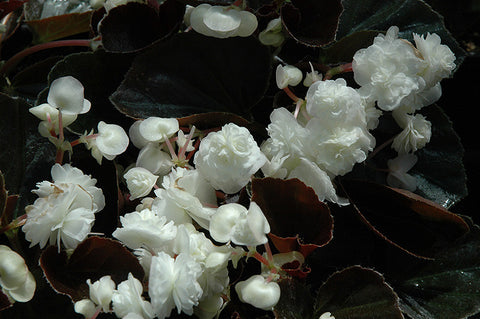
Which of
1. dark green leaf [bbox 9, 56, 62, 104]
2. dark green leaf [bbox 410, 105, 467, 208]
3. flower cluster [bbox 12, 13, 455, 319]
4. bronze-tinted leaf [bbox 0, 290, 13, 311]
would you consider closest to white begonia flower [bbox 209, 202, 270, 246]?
flower cluster [bbox 12, 13, 455, 319]

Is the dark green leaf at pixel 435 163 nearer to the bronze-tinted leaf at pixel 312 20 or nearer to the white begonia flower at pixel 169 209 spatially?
the bronze-tinted leaf at pixel 312 20

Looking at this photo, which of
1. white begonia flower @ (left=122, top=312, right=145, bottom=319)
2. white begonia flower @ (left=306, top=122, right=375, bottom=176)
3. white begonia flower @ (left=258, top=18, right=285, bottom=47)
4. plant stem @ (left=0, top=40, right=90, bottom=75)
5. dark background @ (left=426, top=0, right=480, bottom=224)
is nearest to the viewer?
white begonia flower @ (left=122, top=312, right=145, bottom=319)

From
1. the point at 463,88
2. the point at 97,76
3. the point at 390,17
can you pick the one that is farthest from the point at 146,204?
the point at 463,88

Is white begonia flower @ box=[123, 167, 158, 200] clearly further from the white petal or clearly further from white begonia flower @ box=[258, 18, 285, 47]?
white begonia flower @ box=[258, 18, 285, 47]

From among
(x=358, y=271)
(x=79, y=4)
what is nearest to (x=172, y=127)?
(x=358, y=271)

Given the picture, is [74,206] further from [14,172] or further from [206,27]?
[206,27]

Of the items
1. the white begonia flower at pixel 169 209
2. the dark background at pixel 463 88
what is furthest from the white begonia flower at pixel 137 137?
the dark background at pixel 463 88
